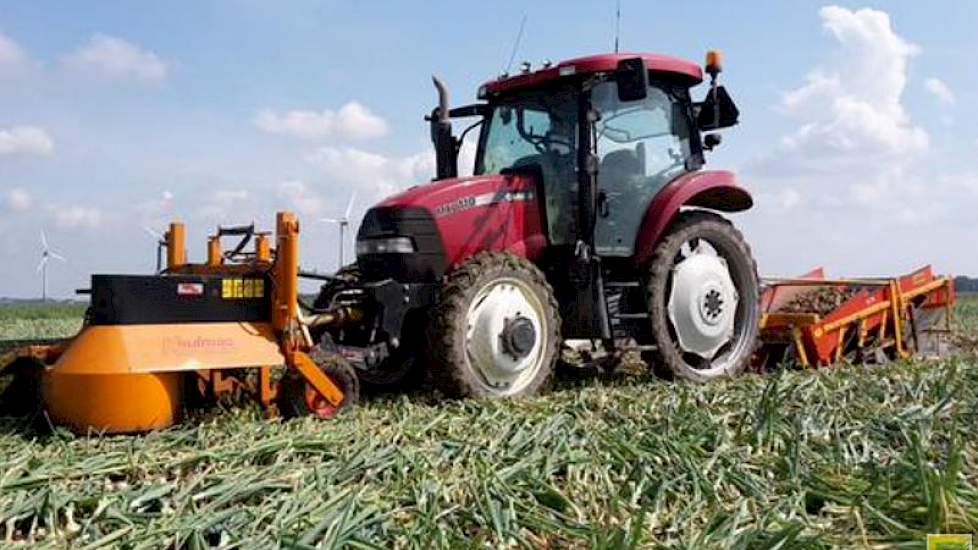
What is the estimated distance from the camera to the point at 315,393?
5.43 meters

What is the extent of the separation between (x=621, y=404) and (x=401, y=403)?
137 centimetres

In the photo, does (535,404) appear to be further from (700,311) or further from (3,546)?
(3,546)

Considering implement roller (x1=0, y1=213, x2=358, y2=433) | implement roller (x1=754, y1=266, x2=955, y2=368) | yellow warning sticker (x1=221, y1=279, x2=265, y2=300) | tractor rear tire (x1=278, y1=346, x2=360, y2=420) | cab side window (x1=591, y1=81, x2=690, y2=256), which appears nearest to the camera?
implement roller (x1=0, y1=213, x2=358, y2=433)

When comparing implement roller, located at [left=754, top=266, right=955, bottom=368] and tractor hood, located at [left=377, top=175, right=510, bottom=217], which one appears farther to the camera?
implement roller, located at [left=754, top=266, right=955, bottom=368]

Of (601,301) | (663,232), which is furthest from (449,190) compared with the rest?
(663,232)

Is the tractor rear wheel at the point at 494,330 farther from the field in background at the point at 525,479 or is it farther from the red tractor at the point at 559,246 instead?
the field in background at the point at 525,479

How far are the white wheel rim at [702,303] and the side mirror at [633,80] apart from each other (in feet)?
5.08

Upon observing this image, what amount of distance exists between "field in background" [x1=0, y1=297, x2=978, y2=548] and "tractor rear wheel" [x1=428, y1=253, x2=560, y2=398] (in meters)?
A: 0.80

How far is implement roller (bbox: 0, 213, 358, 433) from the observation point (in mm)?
4852

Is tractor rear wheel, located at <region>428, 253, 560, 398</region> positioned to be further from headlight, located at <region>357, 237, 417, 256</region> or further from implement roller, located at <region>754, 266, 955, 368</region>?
implement roller, located at <region>754, 266, 955, 368</region>

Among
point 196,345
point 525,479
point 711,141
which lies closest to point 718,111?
point 711,141

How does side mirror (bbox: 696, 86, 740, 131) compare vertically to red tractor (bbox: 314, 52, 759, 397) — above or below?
above

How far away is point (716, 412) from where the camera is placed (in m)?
5.08

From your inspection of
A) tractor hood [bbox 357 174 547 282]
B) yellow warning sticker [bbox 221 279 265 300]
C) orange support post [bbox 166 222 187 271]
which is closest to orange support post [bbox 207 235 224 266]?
orange support post [bbox 166 222 187 271]
